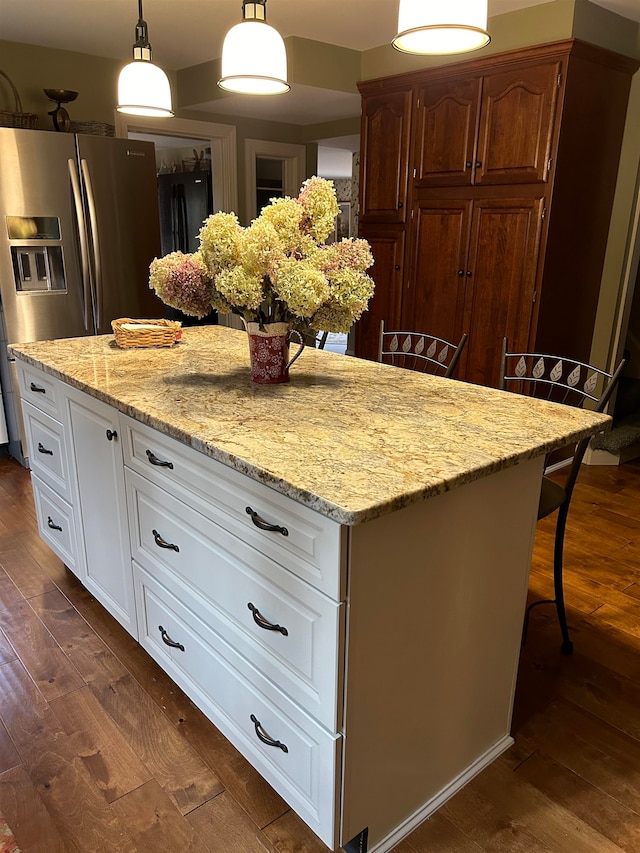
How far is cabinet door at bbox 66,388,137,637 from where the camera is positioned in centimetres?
194

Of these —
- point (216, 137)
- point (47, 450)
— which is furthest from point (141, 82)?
point (216, 137)

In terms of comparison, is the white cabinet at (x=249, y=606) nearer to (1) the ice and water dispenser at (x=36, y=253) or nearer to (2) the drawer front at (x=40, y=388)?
(2) the drawer front at (x=40, y=388)

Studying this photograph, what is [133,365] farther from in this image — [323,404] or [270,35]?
[270,35]

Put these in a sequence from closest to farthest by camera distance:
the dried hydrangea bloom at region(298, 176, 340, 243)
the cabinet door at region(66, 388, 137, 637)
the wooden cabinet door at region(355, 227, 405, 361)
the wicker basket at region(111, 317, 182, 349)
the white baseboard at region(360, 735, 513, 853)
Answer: the white baseboard at region(360, 735, 513, 853) → the dried hydrangea bloom at region(298, 176, 340, 243) → the cabinet door at region(66, 388, 137, 637) → the wicker basket at region(111, 317, 182, 349) → the wooden cabinet door at region(355, 227, 405, 361)

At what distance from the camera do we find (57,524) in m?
2.50

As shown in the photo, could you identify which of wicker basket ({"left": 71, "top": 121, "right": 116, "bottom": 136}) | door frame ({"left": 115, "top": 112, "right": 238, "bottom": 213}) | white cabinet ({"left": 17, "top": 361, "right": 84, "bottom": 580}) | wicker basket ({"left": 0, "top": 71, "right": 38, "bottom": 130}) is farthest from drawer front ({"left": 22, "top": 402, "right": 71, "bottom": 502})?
door frame ({"left": 115, "top": 112, "right": 238, "bottom": 213})

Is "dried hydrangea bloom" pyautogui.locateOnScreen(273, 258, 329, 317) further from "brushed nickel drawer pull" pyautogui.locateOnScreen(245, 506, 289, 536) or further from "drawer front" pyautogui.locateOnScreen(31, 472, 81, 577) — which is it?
"drawer front" pyautogui.locateOnScreen(31, 472, 81, 577)

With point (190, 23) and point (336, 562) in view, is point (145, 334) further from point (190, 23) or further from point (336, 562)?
point (190, 23)

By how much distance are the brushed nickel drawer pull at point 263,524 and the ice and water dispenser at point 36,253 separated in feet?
9.20

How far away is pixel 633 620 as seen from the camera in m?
2.37

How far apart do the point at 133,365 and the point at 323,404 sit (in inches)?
32.1

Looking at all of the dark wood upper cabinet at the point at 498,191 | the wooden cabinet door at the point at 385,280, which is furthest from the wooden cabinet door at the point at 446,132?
the wooden cabinet door at the point at 385,280

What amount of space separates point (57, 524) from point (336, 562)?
5.63 ft

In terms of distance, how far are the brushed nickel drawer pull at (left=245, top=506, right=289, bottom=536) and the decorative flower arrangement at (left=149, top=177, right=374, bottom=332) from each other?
58 centimetres
